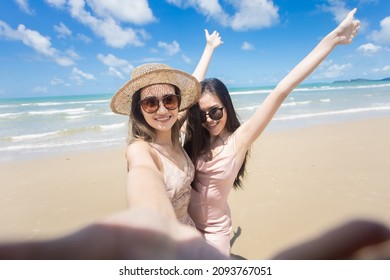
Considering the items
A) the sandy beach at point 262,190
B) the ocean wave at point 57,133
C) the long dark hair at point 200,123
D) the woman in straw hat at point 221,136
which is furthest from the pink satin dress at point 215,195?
the ocean wave at point 57,133

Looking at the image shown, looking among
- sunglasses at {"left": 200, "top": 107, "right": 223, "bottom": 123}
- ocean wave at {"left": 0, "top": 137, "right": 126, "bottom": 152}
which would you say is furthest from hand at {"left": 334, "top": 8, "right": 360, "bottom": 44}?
ocean wave at {"left": 0, "top": 137, "right": 126, "bottom": 152}

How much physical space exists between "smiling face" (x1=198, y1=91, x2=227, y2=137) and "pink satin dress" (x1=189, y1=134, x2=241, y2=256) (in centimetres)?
14

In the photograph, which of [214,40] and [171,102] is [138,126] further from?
[214,40]

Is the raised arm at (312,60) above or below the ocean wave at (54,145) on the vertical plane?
above

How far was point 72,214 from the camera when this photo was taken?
407cm

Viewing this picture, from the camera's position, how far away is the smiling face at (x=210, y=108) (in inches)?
88.1

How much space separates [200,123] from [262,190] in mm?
2783

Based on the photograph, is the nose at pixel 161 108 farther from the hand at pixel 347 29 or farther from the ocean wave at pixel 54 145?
the ocean wave at pixel 54 145

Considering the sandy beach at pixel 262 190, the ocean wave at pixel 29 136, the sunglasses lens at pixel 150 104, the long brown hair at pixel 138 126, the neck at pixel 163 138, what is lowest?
the sandy beach at pixel 262 190

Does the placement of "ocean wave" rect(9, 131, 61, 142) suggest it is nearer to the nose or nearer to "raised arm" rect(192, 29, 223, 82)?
"raised arm" rect(192, 29, 223, 82)

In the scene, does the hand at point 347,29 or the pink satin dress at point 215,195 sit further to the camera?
the pink satin dress at point 215,195

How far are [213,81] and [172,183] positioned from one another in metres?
1.04

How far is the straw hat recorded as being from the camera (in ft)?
6.47

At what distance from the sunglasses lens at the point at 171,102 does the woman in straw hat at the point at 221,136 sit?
328 mm
